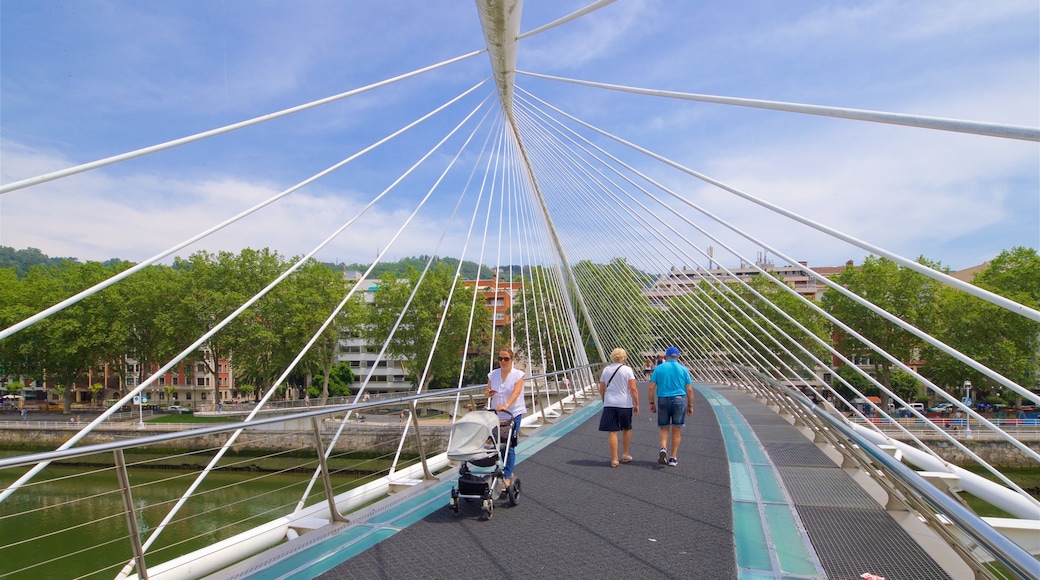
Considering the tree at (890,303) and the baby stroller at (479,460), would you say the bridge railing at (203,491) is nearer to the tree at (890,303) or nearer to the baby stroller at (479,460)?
the baby stroller at (479,460)

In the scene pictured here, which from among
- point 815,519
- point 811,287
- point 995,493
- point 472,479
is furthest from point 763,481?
point 811,287

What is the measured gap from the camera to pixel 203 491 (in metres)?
5.97

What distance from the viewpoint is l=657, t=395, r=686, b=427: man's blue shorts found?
233 inches

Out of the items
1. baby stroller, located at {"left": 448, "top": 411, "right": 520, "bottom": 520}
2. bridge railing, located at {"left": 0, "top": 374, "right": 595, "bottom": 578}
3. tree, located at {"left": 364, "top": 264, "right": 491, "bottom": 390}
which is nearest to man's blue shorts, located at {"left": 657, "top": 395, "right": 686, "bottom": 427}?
bridge railing, located at {"left": 0, "top": 374, "right": 595, "bottom": 578}

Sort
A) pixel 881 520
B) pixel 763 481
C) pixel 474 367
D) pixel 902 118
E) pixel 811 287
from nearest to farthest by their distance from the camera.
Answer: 1. pixel 902 118
2. pixel 881 520
3. pixel 763 481
4. pixel 474 367
5. pixel 811 287

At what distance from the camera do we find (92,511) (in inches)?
720

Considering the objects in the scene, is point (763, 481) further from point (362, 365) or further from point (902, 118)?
point (362, 365)

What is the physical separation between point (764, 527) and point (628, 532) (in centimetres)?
80

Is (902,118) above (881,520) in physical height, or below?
above

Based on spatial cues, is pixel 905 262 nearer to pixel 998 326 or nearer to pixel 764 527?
pixel 764 527

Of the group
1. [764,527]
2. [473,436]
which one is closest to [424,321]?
[473,436]

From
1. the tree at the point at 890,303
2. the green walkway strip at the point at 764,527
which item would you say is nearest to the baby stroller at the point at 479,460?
the green walkway strip at the point at 764,527

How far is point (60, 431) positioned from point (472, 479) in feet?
110

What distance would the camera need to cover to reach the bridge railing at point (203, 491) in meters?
2.94
